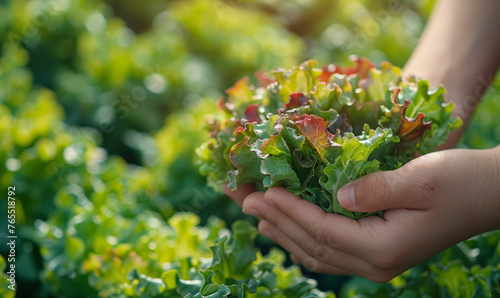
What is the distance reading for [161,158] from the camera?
248 cm

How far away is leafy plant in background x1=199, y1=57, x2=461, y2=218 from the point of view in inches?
46.1

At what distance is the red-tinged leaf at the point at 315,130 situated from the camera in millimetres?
1151

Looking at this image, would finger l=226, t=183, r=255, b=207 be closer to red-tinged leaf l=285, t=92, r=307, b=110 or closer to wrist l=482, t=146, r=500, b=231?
red-tinged leaf l=285, t=92, r=307, b=110

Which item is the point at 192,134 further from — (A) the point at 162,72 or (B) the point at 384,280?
(B) the point at 384,280

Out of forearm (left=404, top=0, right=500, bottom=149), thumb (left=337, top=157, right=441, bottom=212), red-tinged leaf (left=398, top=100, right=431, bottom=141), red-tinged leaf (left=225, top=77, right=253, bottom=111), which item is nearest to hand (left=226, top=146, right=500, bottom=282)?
thumb (left=337, top=157, right=441, bottom=212)

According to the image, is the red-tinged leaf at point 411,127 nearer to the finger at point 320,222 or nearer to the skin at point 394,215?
the skin at point 394,215

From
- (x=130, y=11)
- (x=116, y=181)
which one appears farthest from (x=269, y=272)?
(x=130, y=11)

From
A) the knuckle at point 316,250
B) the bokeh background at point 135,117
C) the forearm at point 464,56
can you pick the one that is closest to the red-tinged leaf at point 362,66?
the forearm at point 464,56

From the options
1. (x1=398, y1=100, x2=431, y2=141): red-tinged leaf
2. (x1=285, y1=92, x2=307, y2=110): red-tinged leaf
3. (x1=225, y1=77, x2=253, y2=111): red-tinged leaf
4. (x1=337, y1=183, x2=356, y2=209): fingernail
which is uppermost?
(x1=398, y1=100, x2=431, y2=141): red-tinged leaf

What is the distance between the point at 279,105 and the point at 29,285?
145 cm

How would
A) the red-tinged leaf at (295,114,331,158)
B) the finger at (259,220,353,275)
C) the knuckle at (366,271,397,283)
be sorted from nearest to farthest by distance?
the red-tinged leaf at (295,114,331,158), the knuckle at (366,271,397,283), the finger at (259,220,353,275)

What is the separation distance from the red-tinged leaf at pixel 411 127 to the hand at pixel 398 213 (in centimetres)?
10

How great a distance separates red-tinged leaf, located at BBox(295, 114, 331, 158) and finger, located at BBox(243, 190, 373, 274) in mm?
220

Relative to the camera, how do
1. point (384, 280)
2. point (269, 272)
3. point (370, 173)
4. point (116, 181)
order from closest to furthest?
point (370, 173), point (384, 280), point (269, 272), point (116, 181)
